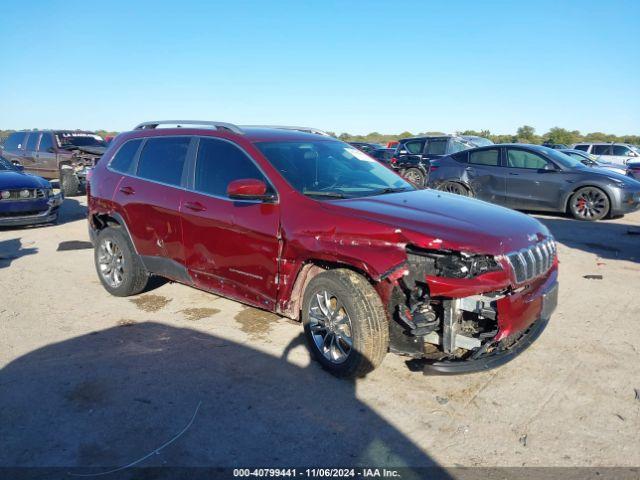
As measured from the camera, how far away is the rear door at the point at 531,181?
11.2m

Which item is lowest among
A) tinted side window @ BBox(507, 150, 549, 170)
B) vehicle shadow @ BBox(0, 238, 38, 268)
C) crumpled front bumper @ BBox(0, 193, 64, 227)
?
vehicle shadow @ BBox(0, 238, 38, 268)

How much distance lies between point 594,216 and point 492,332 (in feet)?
29.0

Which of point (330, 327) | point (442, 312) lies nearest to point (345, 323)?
point (330, 327)

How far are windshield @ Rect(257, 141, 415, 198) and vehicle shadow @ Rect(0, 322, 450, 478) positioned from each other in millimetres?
1464

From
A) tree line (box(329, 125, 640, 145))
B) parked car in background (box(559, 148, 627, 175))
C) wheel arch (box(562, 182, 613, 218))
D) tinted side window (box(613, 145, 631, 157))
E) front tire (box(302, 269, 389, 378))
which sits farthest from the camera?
tree line (box(329, 125, 640, 145))

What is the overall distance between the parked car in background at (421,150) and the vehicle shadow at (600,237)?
5079 mm

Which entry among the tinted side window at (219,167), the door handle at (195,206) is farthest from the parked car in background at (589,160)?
the door handle at (195,206)

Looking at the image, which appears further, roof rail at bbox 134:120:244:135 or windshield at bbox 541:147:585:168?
windshield at bbox 541:147:585:168

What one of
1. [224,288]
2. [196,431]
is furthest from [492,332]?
[224,288]

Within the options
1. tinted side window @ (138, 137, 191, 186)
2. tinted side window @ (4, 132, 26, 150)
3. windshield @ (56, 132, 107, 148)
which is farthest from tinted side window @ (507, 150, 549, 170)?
tinted side window @ (4, 132, 26, 150)

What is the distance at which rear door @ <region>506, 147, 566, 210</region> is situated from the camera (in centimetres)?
1119

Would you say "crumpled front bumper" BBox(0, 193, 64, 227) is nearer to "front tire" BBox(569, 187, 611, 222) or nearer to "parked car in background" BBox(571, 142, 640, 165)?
"front tire" BBox(569, 187, 611, 222)

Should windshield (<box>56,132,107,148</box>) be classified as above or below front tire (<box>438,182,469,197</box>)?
above

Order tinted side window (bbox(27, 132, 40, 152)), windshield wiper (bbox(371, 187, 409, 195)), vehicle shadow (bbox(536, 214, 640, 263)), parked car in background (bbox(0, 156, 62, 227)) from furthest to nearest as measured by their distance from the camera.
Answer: tinted side window (bbox(27, 132, 40, 152)) → parked car in background (bbox(0, 156, 62, 227)) → vehicle shadow (bbox(536, 214, 640, 263)) → windshield wiper (bbox(371, 187, 409, 195))
